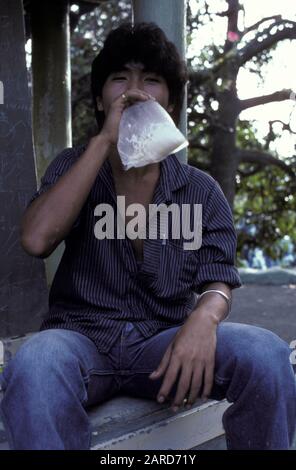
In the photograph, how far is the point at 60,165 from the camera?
2.24 meters

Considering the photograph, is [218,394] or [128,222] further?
[128,222]

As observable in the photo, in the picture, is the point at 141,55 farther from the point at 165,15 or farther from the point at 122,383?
the point at 122,383

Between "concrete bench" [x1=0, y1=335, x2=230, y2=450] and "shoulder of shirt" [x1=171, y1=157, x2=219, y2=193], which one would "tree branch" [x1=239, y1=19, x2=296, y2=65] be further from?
"concrete bench" [x1=0, y1=335, x2=230, y2=450]

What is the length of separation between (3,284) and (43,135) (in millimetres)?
2027

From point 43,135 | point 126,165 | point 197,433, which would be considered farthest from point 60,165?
point 43,135

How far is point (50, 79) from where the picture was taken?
5082 millimetres

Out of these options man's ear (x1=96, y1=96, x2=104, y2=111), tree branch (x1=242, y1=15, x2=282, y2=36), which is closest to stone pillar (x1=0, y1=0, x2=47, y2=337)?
man's ear (x1=96, y1=96, x2=104, y2=111)

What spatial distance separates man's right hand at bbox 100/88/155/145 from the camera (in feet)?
6.89

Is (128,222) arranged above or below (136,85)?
below

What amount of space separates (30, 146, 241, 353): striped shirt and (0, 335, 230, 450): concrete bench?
0.74ft

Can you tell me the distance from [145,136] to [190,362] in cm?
71

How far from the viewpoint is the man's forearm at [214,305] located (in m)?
2.02
